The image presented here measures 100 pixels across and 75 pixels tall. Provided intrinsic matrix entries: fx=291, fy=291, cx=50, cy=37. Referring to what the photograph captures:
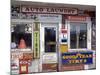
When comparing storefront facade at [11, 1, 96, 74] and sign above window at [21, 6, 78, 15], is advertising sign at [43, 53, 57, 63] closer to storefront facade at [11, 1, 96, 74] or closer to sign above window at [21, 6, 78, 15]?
storefront facade at [11, 1, 96, 74]

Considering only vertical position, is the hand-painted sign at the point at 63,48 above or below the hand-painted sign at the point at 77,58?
above

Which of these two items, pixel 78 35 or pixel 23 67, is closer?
pixel 23 67

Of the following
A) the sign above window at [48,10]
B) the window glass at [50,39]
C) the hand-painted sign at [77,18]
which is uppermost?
the sign above window at [48,10]

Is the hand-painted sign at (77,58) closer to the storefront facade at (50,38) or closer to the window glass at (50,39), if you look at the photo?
the storefront facade at (50,38)

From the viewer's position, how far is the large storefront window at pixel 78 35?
2.16 meters

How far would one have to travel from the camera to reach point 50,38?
211 centimetres

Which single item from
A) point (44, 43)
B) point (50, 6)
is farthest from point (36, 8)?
point (44, 43)

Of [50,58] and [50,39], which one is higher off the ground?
[50,39]

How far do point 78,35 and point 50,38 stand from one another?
8.7 inches

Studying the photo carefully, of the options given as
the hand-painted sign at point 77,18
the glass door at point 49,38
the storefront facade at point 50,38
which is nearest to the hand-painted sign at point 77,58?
the storefront facade at point 50,38

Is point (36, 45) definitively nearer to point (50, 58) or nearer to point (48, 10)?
point (50, 58)

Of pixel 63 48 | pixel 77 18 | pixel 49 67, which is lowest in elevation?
pixel 49 67

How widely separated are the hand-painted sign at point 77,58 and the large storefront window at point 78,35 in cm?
5

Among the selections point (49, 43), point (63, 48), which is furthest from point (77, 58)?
point (49, 43)
